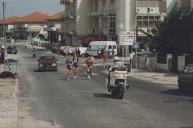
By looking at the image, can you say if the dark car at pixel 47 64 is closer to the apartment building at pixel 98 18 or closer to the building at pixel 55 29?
the apartment building at pixel 98 18

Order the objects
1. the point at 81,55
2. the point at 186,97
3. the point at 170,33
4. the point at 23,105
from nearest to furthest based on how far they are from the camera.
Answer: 1. the point at 23,105
2. the point at 186,97
3. the point at 170,33
4. the point at 81,55

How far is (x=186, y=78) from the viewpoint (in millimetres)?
32031

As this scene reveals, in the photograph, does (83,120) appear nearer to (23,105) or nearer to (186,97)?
(23,105)

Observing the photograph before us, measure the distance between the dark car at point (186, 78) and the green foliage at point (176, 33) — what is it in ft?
65.8

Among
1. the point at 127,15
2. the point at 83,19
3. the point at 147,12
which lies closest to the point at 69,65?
the point at 147,12

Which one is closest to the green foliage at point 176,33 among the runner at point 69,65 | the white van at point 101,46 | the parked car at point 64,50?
the runner at point 69,65

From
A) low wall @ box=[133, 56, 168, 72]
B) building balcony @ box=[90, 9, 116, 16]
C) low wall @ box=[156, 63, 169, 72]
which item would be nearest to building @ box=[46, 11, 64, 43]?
building balcony @ box=[90, 9, 116, 16]

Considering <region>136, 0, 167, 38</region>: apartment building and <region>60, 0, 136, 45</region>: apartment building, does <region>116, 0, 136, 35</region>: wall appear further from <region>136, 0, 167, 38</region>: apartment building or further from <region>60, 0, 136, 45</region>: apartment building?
<region>136, 0, 167, 38</region>: apartment building

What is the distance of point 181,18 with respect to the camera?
177ft

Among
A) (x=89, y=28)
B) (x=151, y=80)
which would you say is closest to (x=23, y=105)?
(x=151, y=80)

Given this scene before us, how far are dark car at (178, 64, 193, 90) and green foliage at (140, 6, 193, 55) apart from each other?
20046 mm

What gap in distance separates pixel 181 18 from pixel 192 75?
76.2 ft

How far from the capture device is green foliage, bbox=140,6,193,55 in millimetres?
53219

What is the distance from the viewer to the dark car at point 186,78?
3156 cm
